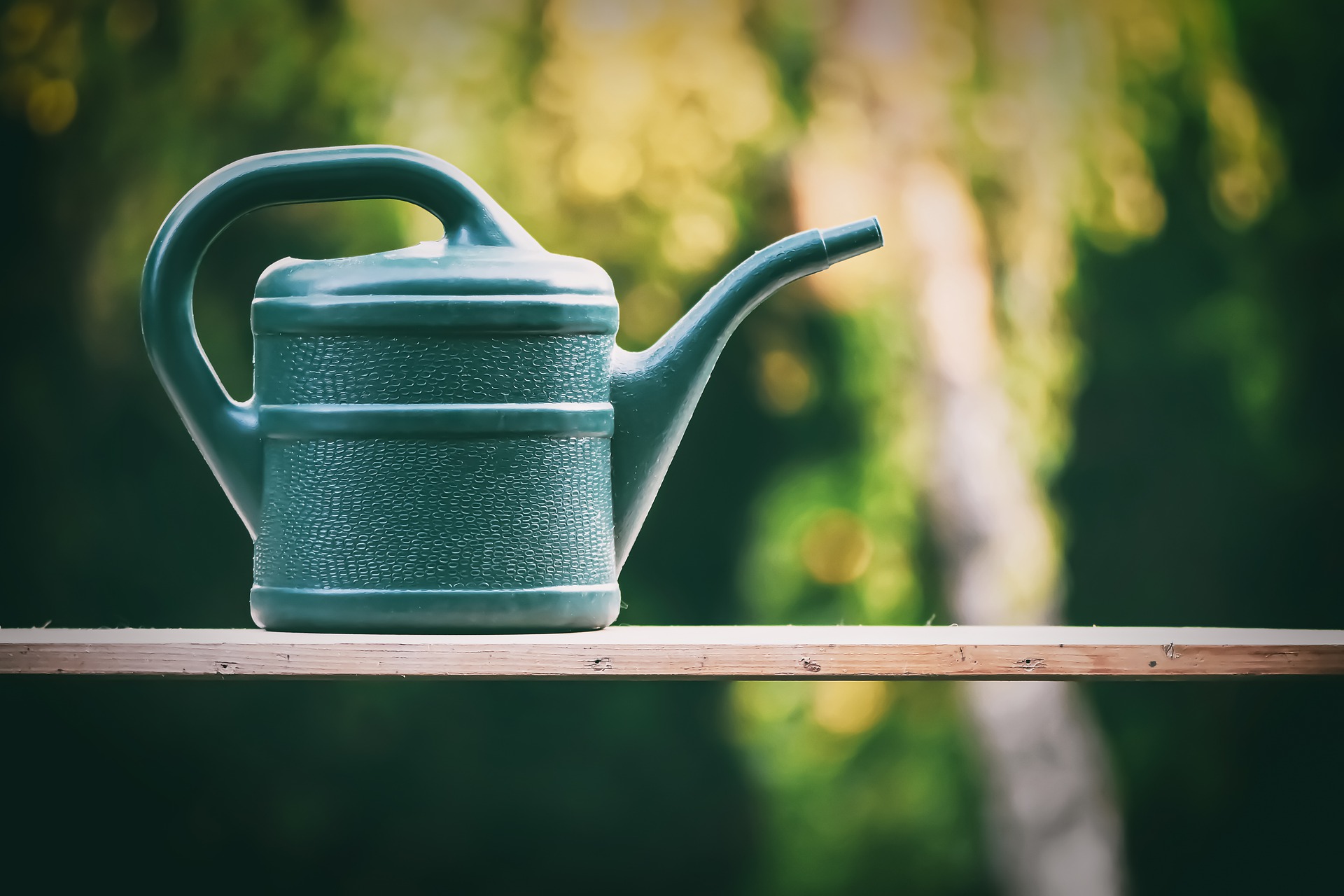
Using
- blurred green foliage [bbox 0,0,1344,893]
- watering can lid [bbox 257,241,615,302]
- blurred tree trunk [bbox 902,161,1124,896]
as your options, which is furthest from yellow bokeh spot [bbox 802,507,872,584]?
watering can lid [bbox 257,241,615,302]

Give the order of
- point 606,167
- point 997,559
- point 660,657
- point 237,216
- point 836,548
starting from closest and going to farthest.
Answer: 1. point 660,657
2. point 237,216
3. point 606,167
4. point 997,559
5. point 836,548

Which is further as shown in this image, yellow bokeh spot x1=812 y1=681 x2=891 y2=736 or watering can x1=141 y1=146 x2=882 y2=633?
yellow bokeh spot x1=812 y1=681 x2=891 y2=736

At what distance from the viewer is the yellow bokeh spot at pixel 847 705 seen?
297cm

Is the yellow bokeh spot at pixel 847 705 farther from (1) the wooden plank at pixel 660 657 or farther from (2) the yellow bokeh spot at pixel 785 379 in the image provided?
(1) the wooden plank at pixel 660 657

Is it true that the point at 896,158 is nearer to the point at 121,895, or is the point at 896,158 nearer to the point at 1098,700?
the point at 1098,700

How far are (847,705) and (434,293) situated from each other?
2.08m

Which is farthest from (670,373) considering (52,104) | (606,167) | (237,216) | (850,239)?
(52,104)

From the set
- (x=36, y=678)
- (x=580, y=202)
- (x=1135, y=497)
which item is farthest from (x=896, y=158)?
(x=36, y=678)

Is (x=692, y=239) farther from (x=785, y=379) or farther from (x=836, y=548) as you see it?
(x=836, y=548)

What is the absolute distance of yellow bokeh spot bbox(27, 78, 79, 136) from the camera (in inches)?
117

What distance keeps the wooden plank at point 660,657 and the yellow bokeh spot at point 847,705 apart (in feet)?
6.39

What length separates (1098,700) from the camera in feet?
11.1

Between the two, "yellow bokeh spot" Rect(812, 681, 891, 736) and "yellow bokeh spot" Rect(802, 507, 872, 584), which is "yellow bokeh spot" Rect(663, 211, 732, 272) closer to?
"yellow bokeh spot" Rect(802, 507, 872, 584)

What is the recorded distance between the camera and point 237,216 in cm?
111
